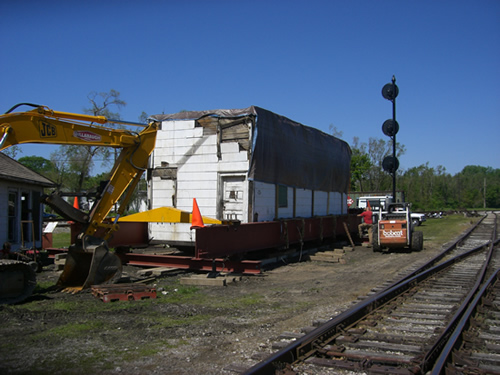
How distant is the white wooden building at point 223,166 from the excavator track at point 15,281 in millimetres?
5588

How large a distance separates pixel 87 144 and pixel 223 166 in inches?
189

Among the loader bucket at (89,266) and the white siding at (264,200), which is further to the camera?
the white siding at (264,200)

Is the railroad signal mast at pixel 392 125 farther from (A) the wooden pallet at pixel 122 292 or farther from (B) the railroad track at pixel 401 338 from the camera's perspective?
(A) the wooden pallet at pixel 122 292

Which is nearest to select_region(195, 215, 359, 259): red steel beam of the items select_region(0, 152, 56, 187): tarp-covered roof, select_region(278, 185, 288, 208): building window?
select_region(278, 185, 288, 208): building window

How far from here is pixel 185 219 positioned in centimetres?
1149

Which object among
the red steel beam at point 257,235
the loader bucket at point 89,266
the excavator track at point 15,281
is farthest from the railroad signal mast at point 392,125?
the excavator track at point 15,281

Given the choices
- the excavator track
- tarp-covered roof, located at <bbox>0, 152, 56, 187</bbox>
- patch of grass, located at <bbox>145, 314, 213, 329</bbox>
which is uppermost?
tarp-covered roof, located at <bbox>0, 152, 56, 187</bbox>

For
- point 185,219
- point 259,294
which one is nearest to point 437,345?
point 259,294

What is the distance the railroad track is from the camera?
4.87 m

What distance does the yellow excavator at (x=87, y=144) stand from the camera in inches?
338

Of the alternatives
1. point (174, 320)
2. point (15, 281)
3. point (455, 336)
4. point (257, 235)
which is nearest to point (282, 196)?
point (257, 235)

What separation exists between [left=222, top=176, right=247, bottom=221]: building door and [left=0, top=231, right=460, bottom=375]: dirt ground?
2.54 metres

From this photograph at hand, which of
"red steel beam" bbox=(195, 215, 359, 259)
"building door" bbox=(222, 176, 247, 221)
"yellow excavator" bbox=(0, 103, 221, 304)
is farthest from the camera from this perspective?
"building door" bbox=(222, 176, 247, 221)

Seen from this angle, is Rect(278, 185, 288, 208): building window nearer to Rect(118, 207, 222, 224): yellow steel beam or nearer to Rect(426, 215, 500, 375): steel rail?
Rect(118, 207, 222, 224): yellow steel beam
